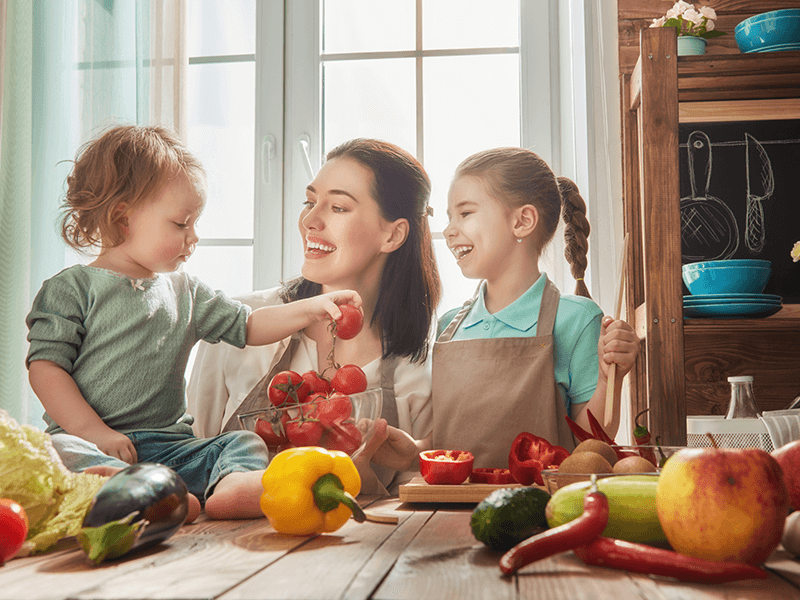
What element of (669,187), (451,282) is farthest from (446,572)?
(451,282)

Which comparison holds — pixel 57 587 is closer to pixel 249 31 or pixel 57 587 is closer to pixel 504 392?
pixel 504 392

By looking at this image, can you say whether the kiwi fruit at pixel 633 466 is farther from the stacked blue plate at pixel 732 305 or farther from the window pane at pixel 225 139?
the window pane at pixel 225 139

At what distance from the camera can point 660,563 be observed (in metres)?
0.66

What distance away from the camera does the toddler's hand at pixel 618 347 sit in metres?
1.41

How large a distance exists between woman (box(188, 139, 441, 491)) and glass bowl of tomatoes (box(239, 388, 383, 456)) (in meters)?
0.42

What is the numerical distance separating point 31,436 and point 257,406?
0.72 m

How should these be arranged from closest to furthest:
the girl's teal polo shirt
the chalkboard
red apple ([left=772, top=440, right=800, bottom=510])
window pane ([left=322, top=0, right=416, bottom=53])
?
red apple ([left=772, top=440, right=800, bottom=510]), the girl's teal polo shirt, the chalkboard, window pane ([left=322, top=0, right=416, bottom=53])

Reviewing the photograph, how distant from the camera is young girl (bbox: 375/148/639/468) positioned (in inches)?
57.9

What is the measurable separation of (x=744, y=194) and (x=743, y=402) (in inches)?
28.9

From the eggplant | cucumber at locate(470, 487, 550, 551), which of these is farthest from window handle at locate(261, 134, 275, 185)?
cucumber at locate(470, 487, 550, 551)

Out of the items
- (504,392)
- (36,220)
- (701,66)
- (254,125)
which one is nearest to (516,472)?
(504,392)

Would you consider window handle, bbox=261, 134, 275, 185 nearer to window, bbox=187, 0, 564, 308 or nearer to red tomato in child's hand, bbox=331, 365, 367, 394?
window, bbox=187, 0, 564, 308

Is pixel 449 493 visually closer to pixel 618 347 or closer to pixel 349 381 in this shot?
pixel 349 381

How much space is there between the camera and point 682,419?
153 centimetres
